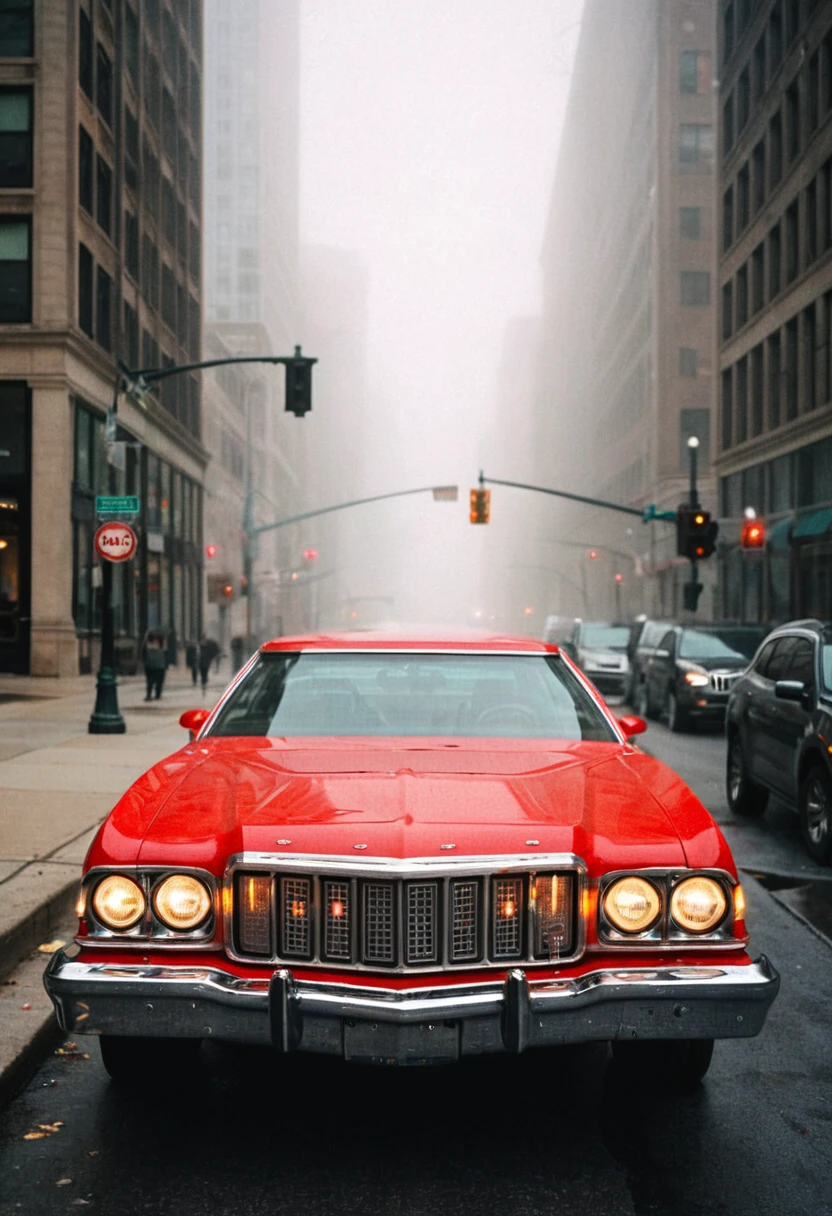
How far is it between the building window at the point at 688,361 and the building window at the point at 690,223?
5956 millimetres

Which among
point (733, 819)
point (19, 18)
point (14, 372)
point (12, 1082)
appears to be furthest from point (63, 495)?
point (12, 1082)

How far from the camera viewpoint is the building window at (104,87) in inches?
1400

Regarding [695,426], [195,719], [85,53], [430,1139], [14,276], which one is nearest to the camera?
[430,1139]

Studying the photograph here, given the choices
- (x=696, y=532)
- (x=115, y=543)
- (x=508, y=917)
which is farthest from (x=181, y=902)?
(x=696, y=532)

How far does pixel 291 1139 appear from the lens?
13.0 ft

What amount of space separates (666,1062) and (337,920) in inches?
55.8

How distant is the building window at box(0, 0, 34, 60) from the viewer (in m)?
31.5

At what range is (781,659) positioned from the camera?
10336 millimetres

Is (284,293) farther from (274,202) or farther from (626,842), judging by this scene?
(626,842)

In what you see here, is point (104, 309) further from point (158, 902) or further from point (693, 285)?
point (693, 285)

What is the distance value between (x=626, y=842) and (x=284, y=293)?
123 meters

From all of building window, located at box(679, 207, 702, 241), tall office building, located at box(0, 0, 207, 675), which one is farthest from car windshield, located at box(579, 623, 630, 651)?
building window, located at box(679, 207, 702, 241)

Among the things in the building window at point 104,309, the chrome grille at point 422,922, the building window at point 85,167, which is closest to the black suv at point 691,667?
the chrome grille at point 422,922

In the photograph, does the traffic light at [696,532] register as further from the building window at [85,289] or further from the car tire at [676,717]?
the building window at [85,289]
